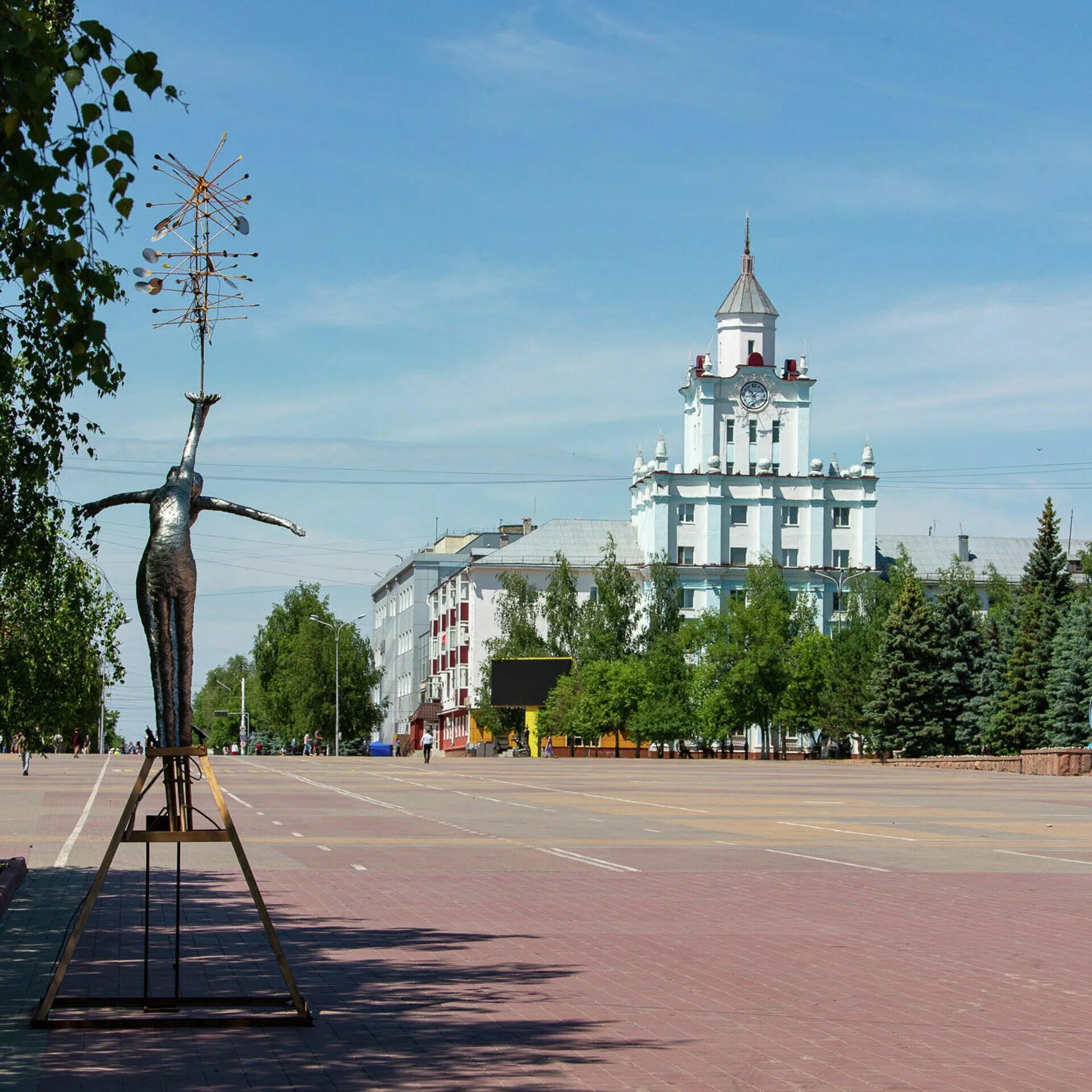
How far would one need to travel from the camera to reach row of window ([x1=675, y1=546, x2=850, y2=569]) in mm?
115062

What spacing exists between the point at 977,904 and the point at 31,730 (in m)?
9.39

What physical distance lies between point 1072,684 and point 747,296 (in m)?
49.4

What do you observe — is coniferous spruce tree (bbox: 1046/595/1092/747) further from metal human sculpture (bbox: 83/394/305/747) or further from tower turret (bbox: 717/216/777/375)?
metal human sculpture (bbox: 83/394/305/747)

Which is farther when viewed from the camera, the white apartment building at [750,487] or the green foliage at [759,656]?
the white apartment building at [750,487]

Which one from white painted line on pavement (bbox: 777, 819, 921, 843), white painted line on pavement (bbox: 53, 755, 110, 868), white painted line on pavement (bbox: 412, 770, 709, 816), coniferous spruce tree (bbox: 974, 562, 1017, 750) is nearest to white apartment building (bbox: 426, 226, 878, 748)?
coniferous spruce tree (bbox: 974, 562, 1017, 750)

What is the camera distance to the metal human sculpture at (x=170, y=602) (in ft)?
29.7

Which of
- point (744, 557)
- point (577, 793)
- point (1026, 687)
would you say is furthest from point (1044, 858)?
point (744, 557)

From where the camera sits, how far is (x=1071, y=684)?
2768 inches

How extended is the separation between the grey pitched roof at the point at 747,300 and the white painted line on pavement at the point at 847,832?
283ft

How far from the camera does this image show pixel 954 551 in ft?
458

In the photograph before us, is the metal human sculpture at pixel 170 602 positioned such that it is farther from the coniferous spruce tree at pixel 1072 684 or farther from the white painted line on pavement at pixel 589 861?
the coniferous spruce tree at pixel 1072 684

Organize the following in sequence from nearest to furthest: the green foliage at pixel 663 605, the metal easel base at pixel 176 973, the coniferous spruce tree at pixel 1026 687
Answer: the metal easel base at pixel 176 973
the coniferous spruce tree at pixel 1026 687
the green foliage at pixel 663 605

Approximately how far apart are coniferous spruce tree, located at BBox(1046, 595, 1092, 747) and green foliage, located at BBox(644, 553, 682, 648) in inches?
1330

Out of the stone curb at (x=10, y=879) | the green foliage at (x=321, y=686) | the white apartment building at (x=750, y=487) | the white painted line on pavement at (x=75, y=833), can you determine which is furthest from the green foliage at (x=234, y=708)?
the stone curb at (x=10, y=879)
